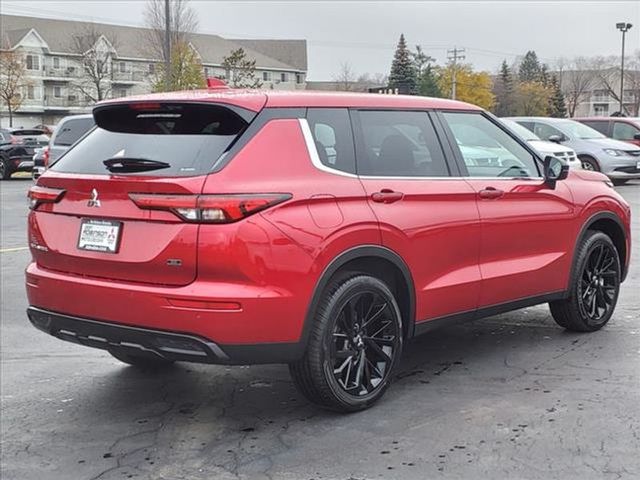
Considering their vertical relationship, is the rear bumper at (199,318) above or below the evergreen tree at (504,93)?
below

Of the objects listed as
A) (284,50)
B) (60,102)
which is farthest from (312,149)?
(284,50)

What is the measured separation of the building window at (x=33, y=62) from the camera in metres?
79.1

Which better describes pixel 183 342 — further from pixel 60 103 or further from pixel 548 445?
pixel 60 103

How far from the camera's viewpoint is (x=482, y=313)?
16.5 ft

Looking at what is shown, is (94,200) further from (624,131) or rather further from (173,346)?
(624,131)

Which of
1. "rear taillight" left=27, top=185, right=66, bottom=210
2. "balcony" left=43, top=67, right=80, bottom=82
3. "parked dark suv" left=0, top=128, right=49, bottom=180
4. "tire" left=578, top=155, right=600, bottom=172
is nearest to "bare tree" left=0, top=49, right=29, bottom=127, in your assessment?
"balcony" left=43, top=67, right=80, bottom=82

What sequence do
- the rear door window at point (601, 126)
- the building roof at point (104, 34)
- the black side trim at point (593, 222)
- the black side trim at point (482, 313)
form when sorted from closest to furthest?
the black side trim at point (482, 313), the black side trim at point (593, 222), the rear door window at point (601, 126), the building roof at point (104, 34)

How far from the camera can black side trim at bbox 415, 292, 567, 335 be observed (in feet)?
15.4

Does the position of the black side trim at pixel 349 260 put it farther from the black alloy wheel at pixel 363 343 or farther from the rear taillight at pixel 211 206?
the rear taillight at pixel 211 206

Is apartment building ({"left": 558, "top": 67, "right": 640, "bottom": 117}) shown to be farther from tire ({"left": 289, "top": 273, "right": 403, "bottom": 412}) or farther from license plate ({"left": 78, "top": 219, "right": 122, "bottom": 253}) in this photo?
license plate ({"left": 78, "top": 219, "right": 122, "bottom": 253})

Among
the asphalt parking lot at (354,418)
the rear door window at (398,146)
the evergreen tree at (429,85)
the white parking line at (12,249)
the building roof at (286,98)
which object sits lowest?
the asphalt parking lot at (354,418)

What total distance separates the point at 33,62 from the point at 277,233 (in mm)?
82714

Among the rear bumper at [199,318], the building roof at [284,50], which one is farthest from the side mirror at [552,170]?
the building roof at [284,50]

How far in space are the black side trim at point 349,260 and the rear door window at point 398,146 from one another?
0.44 m
